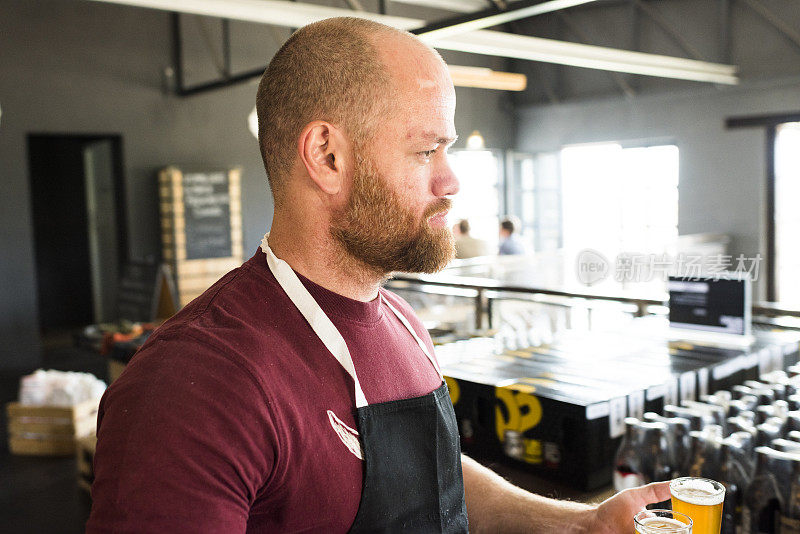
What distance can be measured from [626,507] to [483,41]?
4.70m

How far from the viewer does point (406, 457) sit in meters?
1.18

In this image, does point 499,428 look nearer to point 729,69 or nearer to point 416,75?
point 416,75

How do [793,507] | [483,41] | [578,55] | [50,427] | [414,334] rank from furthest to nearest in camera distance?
[578,55] < [483,41] < [50,427] < [793,507] < [414,334]

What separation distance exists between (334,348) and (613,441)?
1049mm

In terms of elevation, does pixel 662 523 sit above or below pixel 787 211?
below

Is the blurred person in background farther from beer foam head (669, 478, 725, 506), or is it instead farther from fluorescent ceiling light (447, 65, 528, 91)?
beer foam head (669, 478, 725, 506)

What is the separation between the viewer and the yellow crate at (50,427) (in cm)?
421

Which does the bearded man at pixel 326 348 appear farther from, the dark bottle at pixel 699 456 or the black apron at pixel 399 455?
the dark bottle at pixel 699 456

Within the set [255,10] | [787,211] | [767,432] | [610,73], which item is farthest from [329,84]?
[610,73]

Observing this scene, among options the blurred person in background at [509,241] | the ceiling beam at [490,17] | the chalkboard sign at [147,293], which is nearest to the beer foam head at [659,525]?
the ceiling beam at [490,17]

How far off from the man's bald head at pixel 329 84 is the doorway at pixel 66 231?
26.3 ft

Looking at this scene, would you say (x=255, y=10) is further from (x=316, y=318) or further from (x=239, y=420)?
(x=239, y=420)

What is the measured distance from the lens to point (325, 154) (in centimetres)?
117

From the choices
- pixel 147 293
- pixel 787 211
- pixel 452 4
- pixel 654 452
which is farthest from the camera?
pixel 452 4
